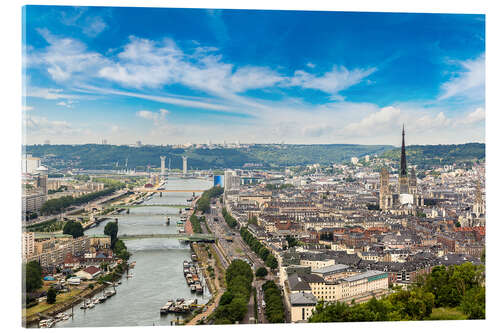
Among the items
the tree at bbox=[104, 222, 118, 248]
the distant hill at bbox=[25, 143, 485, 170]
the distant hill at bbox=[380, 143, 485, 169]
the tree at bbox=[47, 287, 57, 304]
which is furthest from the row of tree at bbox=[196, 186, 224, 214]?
the tree at bbox=[47, 287, 57, 304]

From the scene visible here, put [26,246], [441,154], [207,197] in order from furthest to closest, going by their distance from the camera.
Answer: [207,197] → [441,154] → [26,246]

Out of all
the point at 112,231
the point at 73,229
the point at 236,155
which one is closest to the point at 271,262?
the point at 112,231

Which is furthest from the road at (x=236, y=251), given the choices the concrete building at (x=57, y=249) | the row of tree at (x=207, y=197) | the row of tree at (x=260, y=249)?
the concrete building at (x=57, y=249)

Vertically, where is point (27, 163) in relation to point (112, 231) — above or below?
above

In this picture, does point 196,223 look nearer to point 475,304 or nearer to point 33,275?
point 33,275

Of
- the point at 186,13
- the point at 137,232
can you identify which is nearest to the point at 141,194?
the point at 137,232

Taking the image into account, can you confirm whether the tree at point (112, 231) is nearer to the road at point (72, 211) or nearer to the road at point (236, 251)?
the road at point (72, 211)

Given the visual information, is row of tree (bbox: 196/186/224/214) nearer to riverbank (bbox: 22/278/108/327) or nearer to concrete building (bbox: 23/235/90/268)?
concrete building (bbox: 23/235/90/268)
